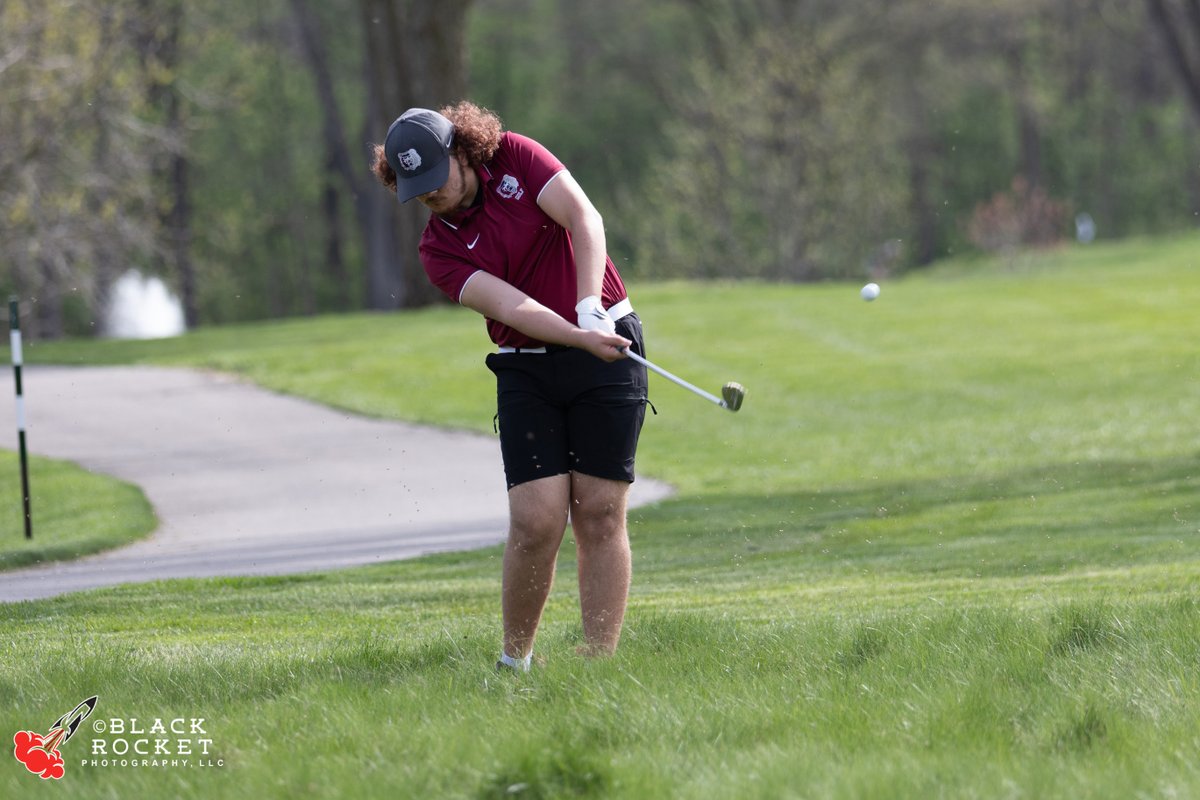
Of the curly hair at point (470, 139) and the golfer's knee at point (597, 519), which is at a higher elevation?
the curly hair at point (470, 139)

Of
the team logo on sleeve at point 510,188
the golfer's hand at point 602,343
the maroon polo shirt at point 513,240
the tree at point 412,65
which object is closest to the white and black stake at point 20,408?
the maroon polo shirt at point 513,240

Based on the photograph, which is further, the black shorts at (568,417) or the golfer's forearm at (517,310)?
the black shorts at (568,417)

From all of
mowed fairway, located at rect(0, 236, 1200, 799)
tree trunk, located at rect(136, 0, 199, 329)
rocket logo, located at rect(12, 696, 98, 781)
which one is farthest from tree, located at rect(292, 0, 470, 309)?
rocket logo, located at rect(12, 696, 98, 781)

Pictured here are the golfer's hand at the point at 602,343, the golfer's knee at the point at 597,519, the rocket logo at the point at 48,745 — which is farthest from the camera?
the golfer's knee at the point at 597,519

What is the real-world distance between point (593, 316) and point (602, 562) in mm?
834

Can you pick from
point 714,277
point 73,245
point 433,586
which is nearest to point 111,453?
point 433,586

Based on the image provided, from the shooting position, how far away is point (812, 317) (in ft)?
74.5

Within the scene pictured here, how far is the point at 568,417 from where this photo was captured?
520 cm

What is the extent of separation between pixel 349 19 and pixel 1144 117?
27615 millimetres

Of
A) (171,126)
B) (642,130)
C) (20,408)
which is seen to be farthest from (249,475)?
(642,130)

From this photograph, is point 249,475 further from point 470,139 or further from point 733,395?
point 470,139

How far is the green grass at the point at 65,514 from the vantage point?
33.8 feet

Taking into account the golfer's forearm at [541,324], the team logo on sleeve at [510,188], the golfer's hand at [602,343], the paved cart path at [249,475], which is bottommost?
the paved cart path at [249,475]

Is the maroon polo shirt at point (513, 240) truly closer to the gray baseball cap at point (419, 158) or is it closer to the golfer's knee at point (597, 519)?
the gray baseball cap at point (419, 158)
